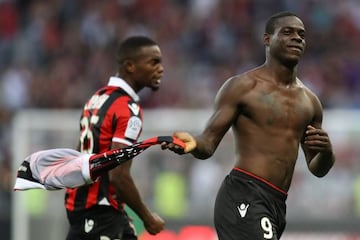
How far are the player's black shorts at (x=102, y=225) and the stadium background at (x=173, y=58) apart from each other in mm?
6003

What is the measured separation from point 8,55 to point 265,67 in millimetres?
12617

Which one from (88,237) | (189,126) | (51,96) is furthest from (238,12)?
(88,237)

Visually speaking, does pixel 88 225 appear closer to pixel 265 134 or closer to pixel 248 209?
pixel 248 209

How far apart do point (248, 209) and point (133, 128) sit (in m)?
1.17

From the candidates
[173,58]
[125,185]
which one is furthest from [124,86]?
[173,58]

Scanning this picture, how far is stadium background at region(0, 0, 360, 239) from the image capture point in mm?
14898

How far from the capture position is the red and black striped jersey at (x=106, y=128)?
27.9 feet

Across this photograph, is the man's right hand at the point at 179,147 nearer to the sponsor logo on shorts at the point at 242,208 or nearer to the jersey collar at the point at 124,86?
the sponsor logo on shorts at the point at 242,208

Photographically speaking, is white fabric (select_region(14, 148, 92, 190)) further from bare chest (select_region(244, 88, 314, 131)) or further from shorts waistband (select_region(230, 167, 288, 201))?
bare chest (select_region(244, 88, 314, 131))

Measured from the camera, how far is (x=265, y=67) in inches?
319

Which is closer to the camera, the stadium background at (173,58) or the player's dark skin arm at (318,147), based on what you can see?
the player's dark skin arm at (318,147)

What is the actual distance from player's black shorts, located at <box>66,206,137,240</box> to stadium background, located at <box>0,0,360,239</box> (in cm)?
600

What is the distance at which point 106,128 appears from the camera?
854cm

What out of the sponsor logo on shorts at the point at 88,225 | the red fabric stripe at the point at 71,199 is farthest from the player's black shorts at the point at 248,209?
the red fabric stripe at the point at 71,199
